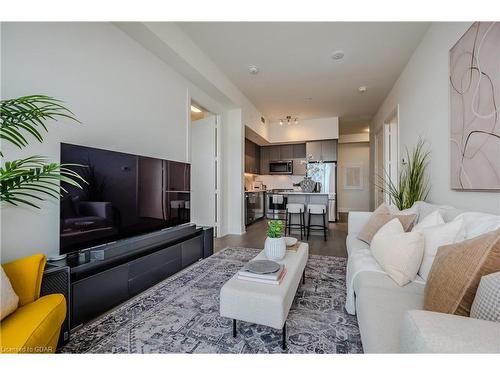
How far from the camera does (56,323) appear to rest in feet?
3.68

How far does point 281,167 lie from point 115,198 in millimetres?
5451

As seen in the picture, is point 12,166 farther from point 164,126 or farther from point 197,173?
point 197,173

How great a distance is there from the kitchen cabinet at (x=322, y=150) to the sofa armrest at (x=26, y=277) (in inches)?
236

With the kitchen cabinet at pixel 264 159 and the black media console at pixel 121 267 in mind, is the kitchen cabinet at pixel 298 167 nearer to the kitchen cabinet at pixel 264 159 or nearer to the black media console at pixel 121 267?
the kitchen cabinet at pixel 264 159

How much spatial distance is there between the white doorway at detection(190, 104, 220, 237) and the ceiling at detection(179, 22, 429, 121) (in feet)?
3.48

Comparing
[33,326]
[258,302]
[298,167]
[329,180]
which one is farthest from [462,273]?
[298,167]

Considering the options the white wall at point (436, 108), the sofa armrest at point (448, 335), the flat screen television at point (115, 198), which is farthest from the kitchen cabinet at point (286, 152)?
the sofa armrest at point (448, 335)

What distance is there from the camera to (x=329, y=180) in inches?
254

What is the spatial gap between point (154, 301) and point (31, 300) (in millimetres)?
879

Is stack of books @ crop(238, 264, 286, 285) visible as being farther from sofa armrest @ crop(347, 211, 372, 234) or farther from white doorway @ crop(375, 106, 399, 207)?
white doorway @ crop(375, 106, 399, 207)

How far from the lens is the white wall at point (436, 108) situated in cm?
195

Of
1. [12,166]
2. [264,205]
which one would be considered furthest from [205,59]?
[264,205]

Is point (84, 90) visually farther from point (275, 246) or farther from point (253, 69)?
point (253, 69)

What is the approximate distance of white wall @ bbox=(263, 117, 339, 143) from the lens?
6.22 metres
